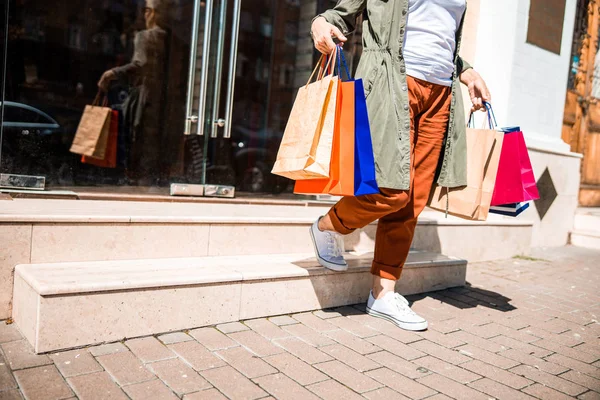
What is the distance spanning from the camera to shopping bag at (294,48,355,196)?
2.51 meters

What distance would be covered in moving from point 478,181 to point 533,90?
3.44 meters

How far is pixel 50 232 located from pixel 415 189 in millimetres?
1958

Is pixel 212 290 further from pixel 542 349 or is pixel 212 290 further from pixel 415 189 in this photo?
pixel 542 349

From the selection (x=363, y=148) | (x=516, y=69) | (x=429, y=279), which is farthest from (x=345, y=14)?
(x=516, y=69)

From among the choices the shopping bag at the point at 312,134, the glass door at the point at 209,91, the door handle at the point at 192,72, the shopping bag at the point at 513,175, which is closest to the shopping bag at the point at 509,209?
the shopping bag at the point at 513,175

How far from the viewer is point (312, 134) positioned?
8.07ft

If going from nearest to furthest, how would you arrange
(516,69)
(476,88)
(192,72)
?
1. (476,88)
2. (192,72)
3. (516,69)

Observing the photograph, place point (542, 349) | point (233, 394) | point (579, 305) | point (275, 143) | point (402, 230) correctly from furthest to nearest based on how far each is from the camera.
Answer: point (275, 143) < point (579, 305) < point (402, 230) < point (542, 349) < point (233, 394)

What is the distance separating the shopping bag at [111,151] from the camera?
423 cm

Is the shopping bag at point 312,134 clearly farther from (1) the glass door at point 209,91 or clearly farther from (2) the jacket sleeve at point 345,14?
(1) the glass door at point 209,91

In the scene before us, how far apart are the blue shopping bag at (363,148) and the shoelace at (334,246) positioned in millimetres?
624

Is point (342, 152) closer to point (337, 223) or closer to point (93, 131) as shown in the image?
point (337, 223)

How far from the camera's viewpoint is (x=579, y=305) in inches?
149

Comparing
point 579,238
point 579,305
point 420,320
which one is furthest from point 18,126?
point 579,238
